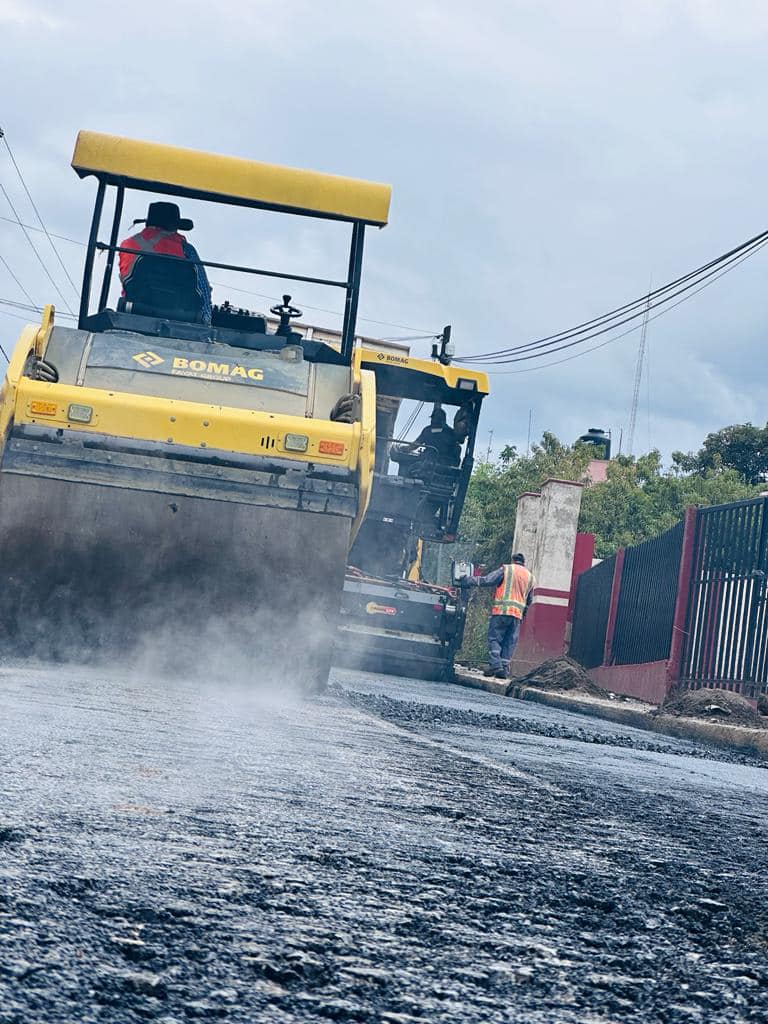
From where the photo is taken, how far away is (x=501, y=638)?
56.2 ft

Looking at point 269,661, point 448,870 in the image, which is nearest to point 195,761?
point 448,870

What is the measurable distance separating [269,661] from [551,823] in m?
4.46

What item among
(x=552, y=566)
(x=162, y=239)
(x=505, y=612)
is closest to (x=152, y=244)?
(x=162, y=239)

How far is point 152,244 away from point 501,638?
8.90 metres

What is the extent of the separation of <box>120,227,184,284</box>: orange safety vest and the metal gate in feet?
19.7

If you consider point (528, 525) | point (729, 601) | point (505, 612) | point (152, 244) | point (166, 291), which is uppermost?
point (152, 244)

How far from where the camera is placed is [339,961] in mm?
1796

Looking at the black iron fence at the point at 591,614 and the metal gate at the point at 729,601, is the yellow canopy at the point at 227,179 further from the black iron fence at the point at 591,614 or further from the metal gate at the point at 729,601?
the black iron fence at the point at 591,614

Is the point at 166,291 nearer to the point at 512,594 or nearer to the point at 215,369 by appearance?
the point at 215,369

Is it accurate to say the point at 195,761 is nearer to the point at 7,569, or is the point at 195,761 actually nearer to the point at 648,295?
the point at 7,569

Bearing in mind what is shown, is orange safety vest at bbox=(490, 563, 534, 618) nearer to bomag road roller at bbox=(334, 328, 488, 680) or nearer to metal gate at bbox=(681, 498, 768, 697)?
bomag road roller at bbox=(334, 328, 488, 680)

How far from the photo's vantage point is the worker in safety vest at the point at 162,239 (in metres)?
9.60

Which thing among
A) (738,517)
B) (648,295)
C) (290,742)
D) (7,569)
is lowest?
(290,742)

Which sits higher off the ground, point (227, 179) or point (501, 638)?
point (227, 179)
